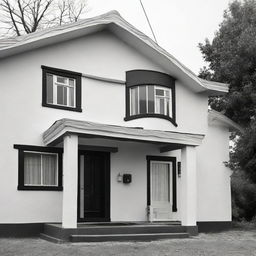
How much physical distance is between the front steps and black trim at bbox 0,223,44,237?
0.75 feet

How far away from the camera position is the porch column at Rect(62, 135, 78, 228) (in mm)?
14141

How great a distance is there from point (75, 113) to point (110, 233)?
14.1ft

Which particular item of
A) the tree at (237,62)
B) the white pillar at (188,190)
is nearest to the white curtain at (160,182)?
the white pillar at (188,190)

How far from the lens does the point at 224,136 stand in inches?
797

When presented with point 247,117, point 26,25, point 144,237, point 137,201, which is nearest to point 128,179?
point 137,201

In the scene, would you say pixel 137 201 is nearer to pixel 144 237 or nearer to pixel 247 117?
pixel 144 237

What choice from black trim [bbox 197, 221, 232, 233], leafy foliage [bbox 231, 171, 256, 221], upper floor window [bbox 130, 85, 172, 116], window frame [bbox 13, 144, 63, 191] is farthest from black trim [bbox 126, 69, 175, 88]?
leafy foliage [bbox 231, 171, 256, 221]

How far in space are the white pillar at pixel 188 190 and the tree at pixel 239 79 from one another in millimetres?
3418

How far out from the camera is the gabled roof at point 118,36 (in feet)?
51.6

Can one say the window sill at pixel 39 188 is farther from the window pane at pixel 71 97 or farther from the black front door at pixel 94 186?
the window pane at pixel 71 97

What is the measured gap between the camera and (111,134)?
15453 mm

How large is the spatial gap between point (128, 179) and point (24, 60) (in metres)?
5.16

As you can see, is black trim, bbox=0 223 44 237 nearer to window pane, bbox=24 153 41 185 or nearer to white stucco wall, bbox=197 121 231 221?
window pane, bbox=24 153 41 185

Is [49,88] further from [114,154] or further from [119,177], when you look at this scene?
[119,177]
